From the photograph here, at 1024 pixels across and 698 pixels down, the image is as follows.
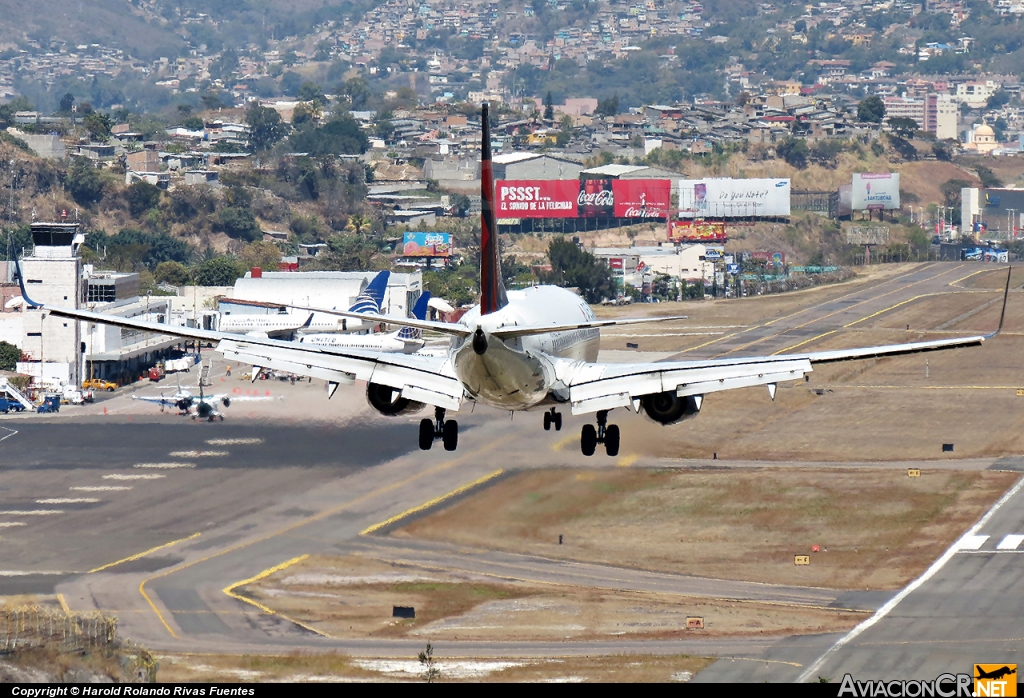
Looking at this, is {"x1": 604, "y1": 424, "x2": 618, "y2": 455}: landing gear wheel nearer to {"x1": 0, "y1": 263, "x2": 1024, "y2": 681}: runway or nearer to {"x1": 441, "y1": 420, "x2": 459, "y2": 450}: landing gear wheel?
{"x1": 441, "y1": 420, "x2": 459, "y2": 450}: landing gear wheel

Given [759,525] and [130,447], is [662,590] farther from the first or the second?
[130,447]

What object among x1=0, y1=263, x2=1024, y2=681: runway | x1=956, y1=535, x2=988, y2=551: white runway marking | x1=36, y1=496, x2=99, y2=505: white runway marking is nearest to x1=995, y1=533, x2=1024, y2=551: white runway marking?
x1=0, y1=263, x2=1024, y2=681: runway

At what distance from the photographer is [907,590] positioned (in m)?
133

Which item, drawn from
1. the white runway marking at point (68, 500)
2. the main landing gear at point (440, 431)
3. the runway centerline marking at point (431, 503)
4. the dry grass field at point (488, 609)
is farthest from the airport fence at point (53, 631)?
the white runway marking at point (68, 500)

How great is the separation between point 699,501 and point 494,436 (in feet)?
67.5

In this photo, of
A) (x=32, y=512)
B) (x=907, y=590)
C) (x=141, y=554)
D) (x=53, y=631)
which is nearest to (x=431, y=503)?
(x=141, y=554)

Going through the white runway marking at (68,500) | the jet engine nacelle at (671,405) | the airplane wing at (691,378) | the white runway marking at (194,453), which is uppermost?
the airplane wing at (691,378)

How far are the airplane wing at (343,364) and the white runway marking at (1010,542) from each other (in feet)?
244

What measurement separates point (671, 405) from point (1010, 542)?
7018 centimetres

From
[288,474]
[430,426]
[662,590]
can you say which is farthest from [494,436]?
[430,426]

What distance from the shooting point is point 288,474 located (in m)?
163

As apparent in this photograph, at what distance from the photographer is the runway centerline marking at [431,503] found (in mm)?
148000

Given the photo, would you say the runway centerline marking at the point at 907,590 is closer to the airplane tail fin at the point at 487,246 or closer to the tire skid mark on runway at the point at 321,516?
the tire skid mark on runway at the point at 321,516

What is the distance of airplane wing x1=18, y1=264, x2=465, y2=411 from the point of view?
81562 mm
